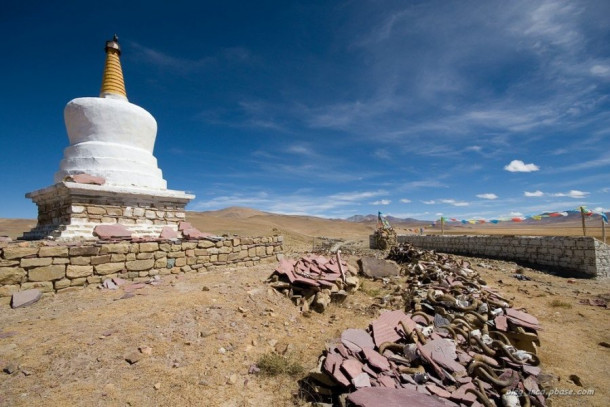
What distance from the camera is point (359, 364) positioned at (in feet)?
12.0

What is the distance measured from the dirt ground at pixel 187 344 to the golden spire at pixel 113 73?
7645mm

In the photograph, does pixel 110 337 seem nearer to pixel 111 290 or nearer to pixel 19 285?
pixel 111 290

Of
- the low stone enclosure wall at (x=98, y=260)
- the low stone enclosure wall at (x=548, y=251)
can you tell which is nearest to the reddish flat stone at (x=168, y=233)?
the low stone enclosure wall at (x=98, y=260)

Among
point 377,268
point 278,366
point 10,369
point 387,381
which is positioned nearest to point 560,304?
point 377,268

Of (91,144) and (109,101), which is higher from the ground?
(109,101)

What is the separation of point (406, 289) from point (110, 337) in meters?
6.62

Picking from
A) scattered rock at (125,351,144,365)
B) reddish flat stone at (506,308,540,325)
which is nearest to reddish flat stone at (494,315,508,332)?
reddish flat stone at (506,308,540,325)

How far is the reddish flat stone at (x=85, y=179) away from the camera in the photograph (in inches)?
328

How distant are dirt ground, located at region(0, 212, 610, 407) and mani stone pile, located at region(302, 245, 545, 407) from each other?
0.44 meters

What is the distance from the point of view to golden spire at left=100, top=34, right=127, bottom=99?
34.2 ft

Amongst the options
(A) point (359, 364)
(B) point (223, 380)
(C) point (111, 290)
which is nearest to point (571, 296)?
(A) point (359, 364)

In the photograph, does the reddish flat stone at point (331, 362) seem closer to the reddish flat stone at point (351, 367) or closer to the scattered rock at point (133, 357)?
the reddish flat stone at point (351, 367)

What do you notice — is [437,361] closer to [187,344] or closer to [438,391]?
[438,391]

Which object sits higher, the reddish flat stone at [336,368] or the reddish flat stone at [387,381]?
the reddish flat stone at [336,368]
